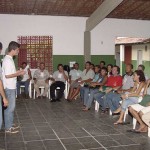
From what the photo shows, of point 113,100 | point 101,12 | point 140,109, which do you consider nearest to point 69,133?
point 140,109

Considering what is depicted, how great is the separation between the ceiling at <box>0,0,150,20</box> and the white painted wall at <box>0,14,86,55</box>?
30cm

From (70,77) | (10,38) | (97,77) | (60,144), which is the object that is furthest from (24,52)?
(60,144)

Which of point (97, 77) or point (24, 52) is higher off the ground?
point (24, 52)

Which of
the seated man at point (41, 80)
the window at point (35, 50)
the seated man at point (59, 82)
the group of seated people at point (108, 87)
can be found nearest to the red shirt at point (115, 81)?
the group of seated people at point (108, 87)

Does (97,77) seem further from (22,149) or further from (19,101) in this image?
(22,149)

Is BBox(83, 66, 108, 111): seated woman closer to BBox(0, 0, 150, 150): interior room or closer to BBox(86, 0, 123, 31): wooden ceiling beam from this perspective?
BBox(0, 0, 150, 150): interior room

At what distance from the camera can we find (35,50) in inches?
423

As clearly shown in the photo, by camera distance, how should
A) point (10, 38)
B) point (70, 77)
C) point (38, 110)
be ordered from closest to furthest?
1. point (38, 110)
2. point (70, 77)
3. point (10, 38)

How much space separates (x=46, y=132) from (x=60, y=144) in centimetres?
75

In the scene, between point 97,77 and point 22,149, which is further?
point 97,77

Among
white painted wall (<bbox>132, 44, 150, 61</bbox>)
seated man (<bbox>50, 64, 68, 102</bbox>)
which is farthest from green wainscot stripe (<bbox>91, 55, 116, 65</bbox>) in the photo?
white painted wall (<bbox>132, 44, 150, 61</bbox>)

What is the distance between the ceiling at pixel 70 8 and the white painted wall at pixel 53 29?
0.99 ft

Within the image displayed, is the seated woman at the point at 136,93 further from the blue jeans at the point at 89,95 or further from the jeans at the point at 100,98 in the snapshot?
the blue jeans at the point at 89,95

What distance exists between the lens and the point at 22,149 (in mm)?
3990
